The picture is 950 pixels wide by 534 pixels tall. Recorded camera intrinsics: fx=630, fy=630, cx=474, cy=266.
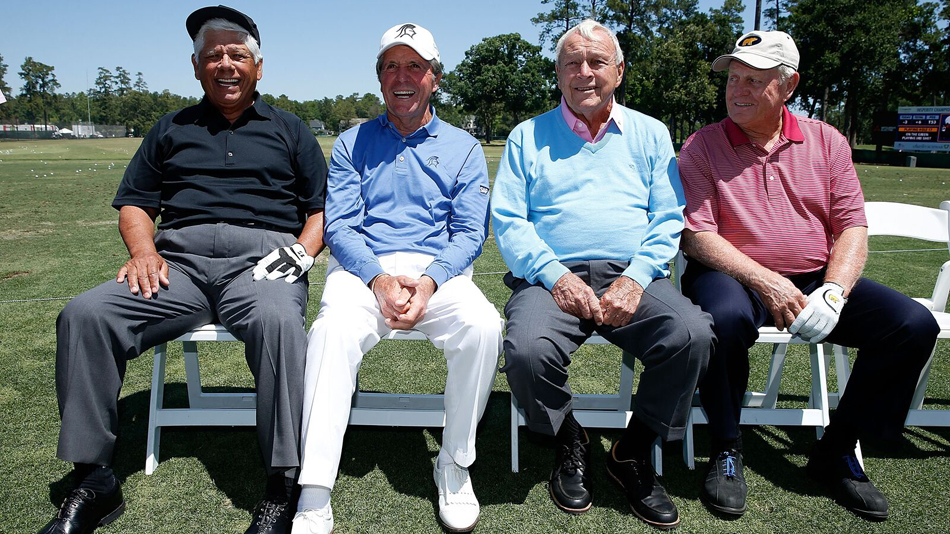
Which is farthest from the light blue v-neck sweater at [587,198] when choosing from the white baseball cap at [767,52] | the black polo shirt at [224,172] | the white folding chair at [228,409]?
the black polo shirt at [224,172]

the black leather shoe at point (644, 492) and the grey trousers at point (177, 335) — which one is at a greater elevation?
the grey trousers at point (177, 335)

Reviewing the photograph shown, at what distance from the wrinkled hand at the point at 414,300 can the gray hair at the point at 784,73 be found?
2023 millimetres

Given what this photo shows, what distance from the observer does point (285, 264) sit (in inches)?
119

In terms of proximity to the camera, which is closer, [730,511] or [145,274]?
[730,511]

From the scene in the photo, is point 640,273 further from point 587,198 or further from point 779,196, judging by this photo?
point 779,196

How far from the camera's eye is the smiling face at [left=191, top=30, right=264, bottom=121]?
3301 millimetres

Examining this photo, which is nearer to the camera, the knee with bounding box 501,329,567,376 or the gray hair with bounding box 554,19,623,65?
the knee with bounding box 501,329,567,376

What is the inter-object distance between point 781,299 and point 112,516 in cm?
302

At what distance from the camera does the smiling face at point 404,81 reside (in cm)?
331

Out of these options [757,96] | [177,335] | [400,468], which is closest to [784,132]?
[757,96]

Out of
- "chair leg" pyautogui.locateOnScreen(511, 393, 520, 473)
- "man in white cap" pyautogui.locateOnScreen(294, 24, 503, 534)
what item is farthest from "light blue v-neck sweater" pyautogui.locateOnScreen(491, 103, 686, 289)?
"chair leg" pyautogui.locateOnScreen(511, 393, 520, 473)

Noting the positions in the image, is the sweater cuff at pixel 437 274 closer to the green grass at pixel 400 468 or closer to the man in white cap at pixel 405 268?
the man in white cap at pixel 405 268

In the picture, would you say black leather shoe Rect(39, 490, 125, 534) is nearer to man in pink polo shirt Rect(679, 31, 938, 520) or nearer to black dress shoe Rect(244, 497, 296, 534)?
black dress shoe Rect(244, 497, 296, 534)

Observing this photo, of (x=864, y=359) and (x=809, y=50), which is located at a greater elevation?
(x=809, y=50)
